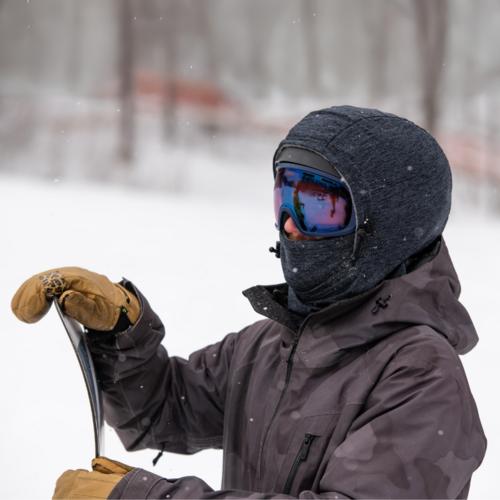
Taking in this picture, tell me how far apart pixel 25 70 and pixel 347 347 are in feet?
→ 37.9

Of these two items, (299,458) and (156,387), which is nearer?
(299,458)

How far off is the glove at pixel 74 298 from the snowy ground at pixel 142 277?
1652 mm

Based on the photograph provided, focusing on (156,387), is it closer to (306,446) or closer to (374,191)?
(306,446)

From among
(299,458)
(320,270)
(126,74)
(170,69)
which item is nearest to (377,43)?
(170,69)

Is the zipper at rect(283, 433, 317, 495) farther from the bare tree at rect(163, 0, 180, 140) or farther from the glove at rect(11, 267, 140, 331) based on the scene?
the bare tree at rect(163, 0, 180, 140)

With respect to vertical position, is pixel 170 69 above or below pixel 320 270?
above

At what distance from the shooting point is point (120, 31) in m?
10.3

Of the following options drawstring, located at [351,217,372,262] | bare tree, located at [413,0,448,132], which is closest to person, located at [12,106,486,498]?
drawstring, located at [351,217,372,262]

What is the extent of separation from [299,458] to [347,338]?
0.25m

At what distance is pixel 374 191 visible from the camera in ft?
4.76

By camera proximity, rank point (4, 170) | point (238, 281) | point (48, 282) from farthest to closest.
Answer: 1. point (4, 170)
2. point (238, 281)
3. point (48, 282)

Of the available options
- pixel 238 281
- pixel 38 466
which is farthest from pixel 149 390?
pixel 238 281

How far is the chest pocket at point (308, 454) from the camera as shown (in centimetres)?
140

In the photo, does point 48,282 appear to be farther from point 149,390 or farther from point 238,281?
point 238,281
